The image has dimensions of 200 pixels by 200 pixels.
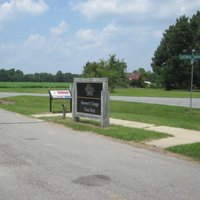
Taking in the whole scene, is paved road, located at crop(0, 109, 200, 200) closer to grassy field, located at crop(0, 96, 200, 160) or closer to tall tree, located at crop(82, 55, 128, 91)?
grassy field, located at crop(0, 96, 200, 160)

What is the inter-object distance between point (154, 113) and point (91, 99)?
7.92 m

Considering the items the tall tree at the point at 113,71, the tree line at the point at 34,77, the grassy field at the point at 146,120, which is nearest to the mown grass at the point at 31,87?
the tall tree at the point at 113,71

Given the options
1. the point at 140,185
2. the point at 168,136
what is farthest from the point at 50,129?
the point at 140,185

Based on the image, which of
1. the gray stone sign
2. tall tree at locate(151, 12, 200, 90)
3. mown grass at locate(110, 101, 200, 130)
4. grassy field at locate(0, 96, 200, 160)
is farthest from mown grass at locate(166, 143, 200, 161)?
tall tree at locate(151, 12, 200, 90)

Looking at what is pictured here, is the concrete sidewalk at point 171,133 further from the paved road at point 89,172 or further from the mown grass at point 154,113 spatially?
the mown grass at point 154,113

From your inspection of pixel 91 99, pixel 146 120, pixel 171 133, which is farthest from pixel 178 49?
pixel 171 133

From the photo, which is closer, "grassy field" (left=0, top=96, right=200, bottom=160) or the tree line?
"grassy field" (left=0, top=96, right=200, bottom=160)

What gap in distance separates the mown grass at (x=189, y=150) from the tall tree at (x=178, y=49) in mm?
66583

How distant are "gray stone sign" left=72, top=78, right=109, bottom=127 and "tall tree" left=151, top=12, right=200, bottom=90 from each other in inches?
2401

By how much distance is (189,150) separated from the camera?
9750 mm

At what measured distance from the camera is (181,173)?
302 inches

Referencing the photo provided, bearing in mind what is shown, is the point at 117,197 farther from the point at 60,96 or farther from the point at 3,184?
the point at 60,96

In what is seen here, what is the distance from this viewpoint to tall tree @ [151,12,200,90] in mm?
77500

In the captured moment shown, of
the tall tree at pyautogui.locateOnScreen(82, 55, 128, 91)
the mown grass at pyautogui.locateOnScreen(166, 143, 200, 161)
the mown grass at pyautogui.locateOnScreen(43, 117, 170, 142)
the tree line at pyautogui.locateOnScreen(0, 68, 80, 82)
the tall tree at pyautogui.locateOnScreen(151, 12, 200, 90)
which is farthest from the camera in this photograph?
the tree line at pyautogui.locateOnScreen(0, 68, 80, 82)
